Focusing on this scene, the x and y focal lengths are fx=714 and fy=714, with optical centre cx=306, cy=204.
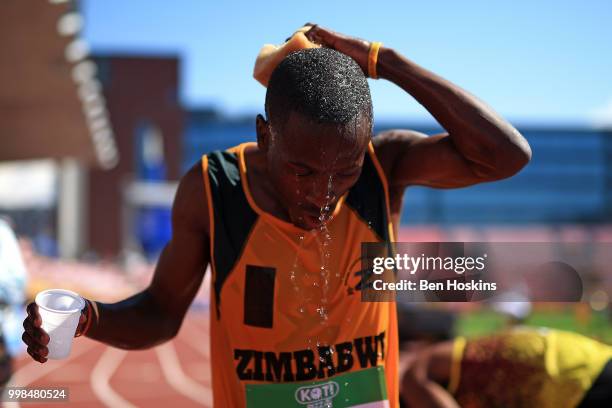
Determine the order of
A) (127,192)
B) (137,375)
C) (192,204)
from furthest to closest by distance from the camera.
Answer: (127,192) → (137,375) → (192,204)

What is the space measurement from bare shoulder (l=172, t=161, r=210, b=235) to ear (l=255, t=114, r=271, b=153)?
181 millimetres

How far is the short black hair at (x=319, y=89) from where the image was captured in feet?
5.09

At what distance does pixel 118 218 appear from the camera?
120 ft

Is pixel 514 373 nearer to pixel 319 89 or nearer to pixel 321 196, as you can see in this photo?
pixel 321 196

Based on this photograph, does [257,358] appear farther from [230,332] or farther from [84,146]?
[84,146]

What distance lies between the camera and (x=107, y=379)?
8.40 meters

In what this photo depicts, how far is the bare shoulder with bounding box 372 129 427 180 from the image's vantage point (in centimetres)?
189

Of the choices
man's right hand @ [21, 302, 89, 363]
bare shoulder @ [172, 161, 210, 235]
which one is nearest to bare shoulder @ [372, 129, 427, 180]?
bare shoulder @ [172, 161, 210, 235]

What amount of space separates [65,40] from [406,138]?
755 cm

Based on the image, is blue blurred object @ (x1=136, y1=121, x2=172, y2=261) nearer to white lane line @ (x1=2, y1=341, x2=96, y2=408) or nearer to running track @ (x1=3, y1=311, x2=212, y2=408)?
running track @ (x1=3, y1=311, x2=212, y2=408)

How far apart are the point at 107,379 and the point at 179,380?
0.90 m

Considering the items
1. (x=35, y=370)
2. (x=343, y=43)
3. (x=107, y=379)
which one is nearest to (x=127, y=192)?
(x=107, y=379)

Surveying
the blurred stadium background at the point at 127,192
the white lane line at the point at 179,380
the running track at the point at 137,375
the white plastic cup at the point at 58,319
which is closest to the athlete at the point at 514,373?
the blurred stadium background at the point at 127,192

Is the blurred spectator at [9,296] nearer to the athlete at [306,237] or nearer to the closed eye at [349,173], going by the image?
the athlete at [306,237]
